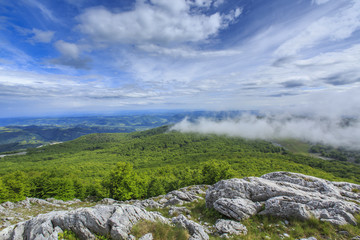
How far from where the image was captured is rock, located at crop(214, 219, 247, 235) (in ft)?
40.7

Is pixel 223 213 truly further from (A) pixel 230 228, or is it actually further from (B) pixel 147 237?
(B) pixel 147 237

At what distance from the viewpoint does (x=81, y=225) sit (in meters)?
11.7

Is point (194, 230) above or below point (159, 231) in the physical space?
below

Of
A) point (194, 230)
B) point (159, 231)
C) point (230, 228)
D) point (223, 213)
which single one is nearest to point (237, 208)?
point (223, 213)

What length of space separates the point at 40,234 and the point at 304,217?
22967 mm

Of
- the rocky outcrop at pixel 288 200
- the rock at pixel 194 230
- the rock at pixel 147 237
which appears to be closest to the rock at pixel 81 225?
the rock at pixel 147 237

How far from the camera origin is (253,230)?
41.3 ft

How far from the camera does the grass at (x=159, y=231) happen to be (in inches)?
435

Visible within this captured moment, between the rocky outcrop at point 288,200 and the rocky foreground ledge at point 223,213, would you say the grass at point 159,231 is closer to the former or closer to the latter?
the rocky foreground ledge at point 223,213

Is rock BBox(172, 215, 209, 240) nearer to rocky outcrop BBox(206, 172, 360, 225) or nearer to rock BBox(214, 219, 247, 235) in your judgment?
rock BBox(214, 219, 247, 235)

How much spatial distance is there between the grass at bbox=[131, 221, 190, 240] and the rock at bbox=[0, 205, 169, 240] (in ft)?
2.79

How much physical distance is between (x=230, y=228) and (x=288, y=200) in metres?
7.39

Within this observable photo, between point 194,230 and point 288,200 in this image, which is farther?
point 288,200

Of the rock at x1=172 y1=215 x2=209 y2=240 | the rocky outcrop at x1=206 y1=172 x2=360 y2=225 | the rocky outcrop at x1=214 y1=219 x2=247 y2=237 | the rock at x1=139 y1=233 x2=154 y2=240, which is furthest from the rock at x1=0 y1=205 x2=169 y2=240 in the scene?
the rocky outcrop at x1=206 y1=172 x2=360 y2=225
